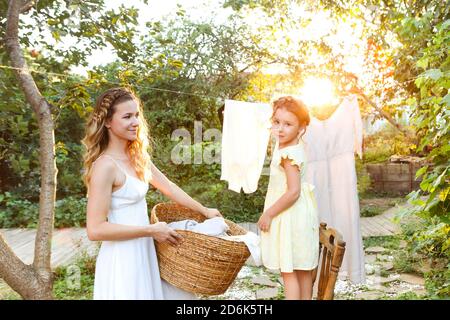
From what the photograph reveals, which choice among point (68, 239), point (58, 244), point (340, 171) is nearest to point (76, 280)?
point (58, 244)

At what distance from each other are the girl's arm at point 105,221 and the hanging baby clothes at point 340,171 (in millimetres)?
1261

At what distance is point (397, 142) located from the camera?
7.18 metres

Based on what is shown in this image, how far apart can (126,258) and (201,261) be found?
230mm

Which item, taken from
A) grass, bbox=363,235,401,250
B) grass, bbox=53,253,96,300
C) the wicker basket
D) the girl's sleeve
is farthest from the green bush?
the wicker basket

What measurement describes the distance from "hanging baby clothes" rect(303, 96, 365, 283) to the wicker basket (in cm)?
114

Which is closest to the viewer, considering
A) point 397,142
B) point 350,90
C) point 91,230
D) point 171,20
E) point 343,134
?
point 91,230

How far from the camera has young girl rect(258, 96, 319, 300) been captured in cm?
181

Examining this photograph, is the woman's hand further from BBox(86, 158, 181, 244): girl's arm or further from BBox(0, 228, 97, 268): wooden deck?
BBox(0, 228, 97, 268): wooden deck

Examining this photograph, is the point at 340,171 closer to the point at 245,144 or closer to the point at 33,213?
the point at 245,144

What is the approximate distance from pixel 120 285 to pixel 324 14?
4508mm

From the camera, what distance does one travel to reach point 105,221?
138 centimetres
